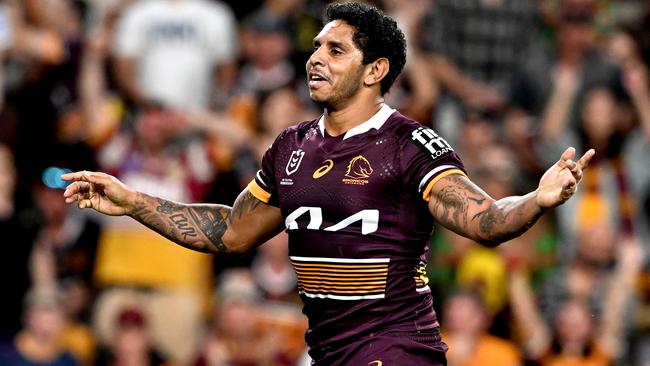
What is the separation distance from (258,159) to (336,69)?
17.3 feet

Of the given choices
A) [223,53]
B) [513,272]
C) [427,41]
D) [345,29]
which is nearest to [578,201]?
[513,272]

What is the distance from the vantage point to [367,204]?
19.0 feet

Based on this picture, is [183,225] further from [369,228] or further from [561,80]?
[561,80]

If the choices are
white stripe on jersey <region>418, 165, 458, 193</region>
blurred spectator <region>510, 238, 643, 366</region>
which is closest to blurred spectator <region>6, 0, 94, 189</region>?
blurred spectator <region>510, 238, 643, 366</region>

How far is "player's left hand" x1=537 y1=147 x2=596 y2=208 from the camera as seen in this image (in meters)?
5.19

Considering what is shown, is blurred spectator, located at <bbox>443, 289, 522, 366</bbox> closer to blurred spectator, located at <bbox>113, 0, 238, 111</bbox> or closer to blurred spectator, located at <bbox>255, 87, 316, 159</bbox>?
blurred spectator, located at <bbox>255, 87, 316, 159</bbox>

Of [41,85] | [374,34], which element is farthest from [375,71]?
[41,85]

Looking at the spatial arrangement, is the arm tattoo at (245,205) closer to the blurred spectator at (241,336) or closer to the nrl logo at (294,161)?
the nrl logo at (294,161)

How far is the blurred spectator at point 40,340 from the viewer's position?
34.2 ft

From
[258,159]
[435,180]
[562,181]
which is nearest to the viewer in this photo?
[562,181]

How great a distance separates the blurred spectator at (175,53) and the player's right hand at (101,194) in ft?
17.5

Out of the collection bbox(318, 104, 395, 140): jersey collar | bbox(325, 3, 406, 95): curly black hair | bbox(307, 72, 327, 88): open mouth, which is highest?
bbox(325, 3, 406, 95): curly black hair

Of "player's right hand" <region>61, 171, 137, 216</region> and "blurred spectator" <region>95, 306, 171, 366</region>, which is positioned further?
"blurred spectator" <region>95, 306, 171, 366</region>

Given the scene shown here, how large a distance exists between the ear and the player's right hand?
1265mm
